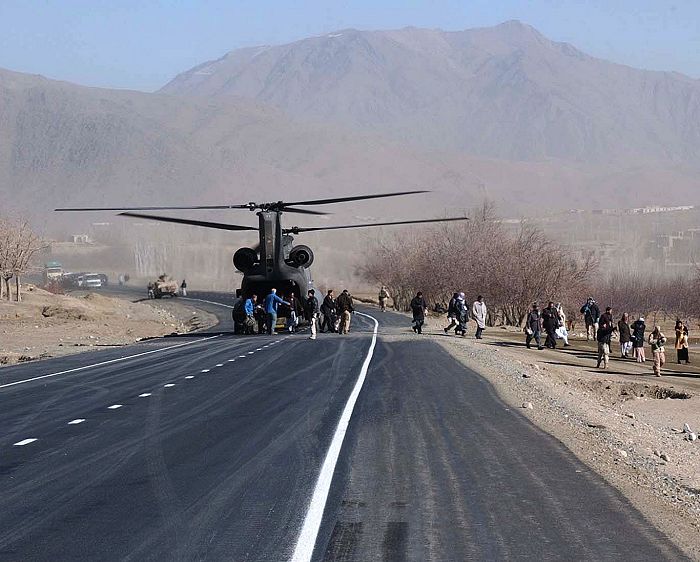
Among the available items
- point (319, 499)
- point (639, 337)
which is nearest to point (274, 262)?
point (639, 337)

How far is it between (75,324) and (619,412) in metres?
36.0

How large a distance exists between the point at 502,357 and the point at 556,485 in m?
25.1

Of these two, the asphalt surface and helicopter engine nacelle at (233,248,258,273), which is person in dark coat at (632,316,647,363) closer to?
helicopter engine nacelle at (233,248,258,273)

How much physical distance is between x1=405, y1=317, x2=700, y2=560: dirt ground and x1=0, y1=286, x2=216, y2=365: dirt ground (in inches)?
506

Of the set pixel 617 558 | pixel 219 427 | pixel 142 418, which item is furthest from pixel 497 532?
pixel 142 418

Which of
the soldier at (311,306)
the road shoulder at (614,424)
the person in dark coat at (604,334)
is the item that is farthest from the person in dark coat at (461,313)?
the person in dark coat at (604,334)

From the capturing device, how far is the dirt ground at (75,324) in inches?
1725

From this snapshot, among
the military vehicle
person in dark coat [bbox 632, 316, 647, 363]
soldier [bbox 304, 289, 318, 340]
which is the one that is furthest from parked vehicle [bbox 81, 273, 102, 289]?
person in dark coat [bbox 632, 316, 647, 363]

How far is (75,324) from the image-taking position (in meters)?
59.1

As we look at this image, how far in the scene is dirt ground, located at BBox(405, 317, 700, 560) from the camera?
12555 mm

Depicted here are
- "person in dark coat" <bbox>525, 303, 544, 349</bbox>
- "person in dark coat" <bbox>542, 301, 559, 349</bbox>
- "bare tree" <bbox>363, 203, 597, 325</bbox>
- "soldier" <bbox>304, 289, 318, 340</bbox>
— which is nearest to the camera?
"soldier" <bbox>304, 289, 318, 340</bbox>

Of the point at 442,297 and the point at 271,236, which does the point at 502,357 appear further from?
the point at 442,297

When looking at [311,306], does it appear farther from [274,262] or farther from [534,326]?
[534,326]

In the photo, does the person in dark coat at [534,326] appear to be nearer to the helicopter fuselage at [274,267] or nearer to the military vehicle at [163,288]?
the helicopter fuselage at [274,267]
